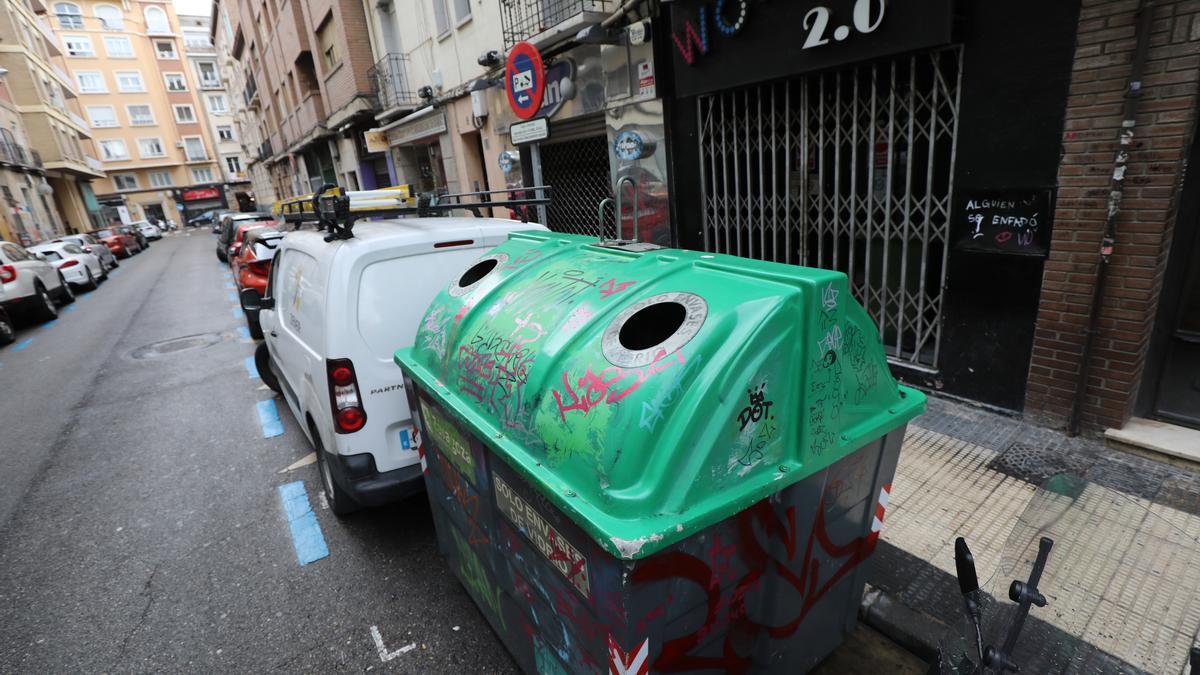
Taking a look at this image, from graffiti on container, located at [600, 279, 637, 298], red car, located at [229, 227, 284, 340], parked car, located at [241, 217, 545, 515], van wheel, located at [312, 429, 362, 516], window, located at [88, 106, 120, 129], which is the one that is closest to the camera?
graffiti on container, located at [600, 279, 637, 298]

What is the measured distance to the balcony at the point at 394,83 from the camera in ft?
45.6

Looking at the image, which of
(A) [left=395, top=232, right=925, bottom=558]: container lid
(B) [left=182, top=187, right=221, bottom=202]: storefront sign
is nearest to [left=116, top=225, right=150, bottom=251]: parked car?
(B) [left=182, top=187, right=221, bottom=202]: storefront sign

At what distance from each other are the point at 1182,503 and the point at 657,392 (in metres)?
3.63

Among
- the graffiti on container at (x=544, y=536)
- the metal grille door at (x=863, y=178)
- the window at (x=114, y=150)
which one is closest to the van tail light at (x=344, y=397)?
the graffiti on container at (x=544, y=536)

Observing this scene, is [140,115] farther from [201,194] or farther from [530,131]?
[530,131]

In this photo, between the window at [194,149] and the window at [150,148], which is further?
the window at [194,149]

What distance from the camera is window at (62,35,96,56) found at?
46.4 meters

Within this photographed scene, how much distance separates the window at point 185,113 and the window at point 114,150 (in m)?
5.19

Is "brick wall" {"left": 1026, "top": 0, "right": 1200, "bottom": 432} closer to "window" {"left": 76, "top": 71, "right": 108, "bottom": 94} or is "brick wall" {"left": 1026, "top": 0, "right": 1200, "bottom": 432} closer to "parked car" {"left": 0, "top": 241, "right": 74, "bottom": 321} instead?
"parked car" {"left": 0, "top": 241, "right": 74, "bottom": 321}

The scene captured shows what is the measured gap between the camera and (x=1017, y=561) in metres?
2.72

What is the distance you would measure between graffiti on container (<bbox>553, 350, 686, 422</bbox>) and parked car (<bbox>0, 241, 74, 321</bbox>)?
14056 millimetres

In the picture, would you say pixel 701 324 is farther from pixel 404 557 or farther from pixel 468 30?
pixel 468 30

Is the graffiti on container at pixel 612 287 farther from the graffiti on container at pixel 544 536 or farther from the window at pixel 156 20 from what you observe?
the window at pixel 156 20

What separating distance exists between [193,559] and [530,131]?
7822 mm
